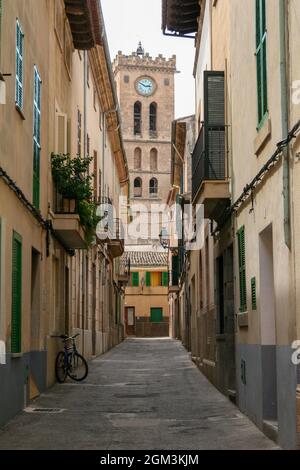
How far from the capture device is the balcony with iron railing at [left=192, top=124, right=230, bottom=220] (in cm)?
1410

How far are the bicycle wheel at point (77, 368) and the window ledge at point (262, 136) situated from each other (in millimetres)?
8701

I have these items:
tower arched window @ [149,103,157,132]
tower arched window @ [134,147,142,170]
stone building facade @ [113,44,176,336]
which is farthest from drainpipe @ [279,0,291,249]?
tower arched window @ [149,103,157,132]

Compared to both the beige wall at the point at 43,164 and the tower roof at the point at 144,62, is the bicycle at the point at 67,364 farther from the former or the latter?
the tower roof at the point at 144,62

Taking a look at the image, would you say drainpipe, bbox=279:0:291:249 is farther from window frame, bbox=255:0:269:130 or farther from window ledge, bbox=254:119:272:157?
window frame, bbox=255:0:269:130

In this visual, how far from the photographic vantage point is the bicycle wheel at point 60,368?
1736 cm

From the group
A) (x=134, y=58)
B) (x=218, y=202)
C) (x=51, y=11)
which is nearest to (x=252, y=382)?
(x=218, y=202)

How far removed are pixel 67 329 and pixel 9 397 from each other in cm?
823

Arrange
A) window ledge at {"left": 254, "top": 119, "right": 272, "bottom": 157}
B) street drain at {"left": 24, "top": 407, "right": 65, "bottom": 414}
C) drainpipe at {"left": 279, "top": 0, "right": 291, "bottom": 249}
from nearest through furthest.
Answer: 1. drainpipe at {"left": 279, "top": 0, "right": 291, "bottom": 249}
2. window ledge at {"left": 254, "top": 119, "right": 272, "bottom": 157}
3. street drain at {"left": 24, "top": 407, "right": 65, "bottom": 414}

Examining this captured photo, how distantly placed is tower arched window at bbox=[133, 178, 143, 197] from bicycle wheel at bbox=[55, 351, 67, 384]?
81.7 metres

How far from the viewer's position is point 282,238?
28.8ft

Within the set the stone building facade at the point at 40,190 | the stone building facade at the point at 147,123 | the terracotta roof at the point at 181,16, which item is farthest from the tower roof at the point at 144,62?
the terracotta roof at the point at 181,16

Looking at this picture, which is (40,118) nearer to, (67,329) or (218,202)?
(218,202)

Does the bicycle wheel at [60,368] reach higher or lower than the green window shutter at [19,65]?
lower

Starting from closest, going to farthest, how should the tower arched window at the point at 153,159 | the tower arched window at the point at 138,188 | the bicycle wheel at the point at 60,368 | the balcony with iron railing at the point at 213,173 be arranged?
the balcony with iron railing at the point at 213,173
the bicycle wheel at the point at 60,368
the tower arched window at the point at 138,188
the tower arched window at the point at 153,159
